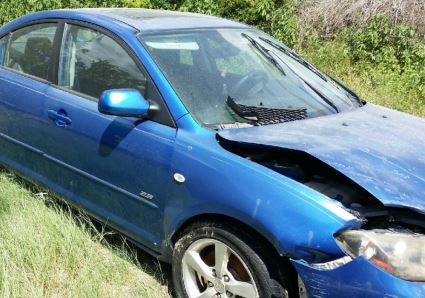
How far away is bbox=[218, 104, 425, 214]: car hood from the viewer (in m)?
2.33

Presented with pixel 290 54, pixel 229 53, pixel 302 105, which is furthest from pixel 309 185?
pixel 290 54

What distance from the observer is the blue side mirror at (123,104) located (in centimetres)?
290

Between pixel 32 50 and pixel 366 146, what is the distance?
8.70 feet

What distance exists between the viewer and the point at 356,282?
7.07 ft

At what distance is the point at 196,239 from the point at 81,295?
0.74 m

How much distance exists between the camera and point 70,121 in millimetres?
3441

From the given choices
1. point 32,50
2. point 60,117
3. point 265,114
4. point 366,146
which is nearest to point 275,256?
point 366,146

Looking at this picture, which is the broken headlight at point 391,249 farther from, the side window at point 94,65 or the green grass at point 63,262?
the side window at point 94,65

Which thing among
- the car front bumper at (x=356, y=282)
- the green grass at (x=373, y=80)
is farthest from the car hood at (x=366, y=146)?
the green grass at (x=373, y=80)

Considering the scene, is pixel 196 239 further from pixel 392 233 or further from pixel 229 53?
pixel 229 53

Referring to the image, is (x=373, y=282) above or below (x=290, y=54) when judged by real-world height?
below

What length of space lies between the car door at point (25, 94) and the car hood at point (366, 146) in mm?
1657

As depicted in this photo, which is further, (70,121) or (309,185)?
(70,121)

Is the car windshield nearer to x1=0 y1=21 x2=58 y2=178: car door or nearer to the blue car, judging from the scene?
the blue car
